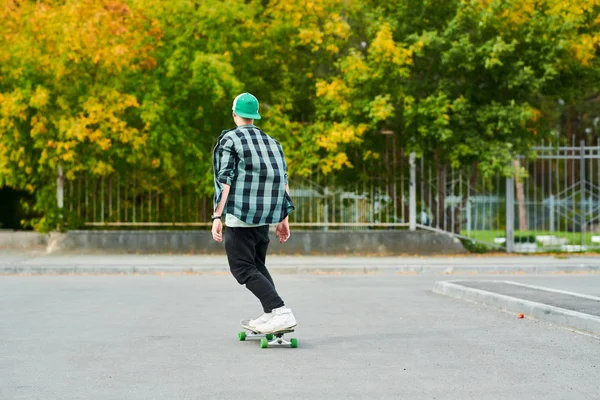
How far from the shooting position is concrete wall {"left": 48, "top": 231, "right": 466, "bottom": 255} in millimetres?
21984

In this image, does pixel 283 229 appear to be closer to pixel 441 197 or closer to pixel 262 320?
pixel 262 320

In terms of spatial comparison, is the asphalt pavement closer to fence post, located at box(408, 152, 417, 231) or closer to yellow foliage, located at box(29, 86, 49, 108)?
yellow foliage, located at box(29, 86, 49, 108)

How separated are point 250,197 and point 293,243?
14.2 meters

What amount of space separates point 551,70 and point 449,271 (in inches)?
216

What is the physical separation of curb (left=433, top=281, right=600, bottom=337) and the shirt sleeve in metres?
3.45

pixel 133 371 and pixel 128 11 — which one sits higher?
pixel 128 11

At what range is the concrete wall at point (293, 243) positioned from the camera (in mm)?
21984

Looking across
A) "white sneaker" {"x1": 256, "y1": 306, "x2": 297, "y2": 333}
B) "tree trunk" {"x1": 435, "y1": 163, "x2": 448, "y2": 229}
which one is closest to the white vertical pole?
"tree trunk" {"x1": 435, "y1": 163, "x2": 448, "y2": 229}

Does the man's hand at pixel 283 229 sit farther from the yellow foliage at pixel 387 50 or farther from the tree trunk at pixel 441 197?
the tree trunk at pixel 441 197

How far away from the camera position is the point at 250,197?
816 cm

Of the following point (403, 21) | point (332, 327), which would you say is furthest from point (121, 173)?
point (332, 327)

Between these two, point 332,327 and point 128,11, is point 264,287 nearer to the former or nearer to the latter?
point 332,327

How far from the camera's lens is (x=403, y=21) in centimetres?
2227

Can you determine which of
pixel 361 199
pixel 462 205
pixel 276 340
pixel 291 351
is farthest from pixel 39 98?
pixel 291 351
